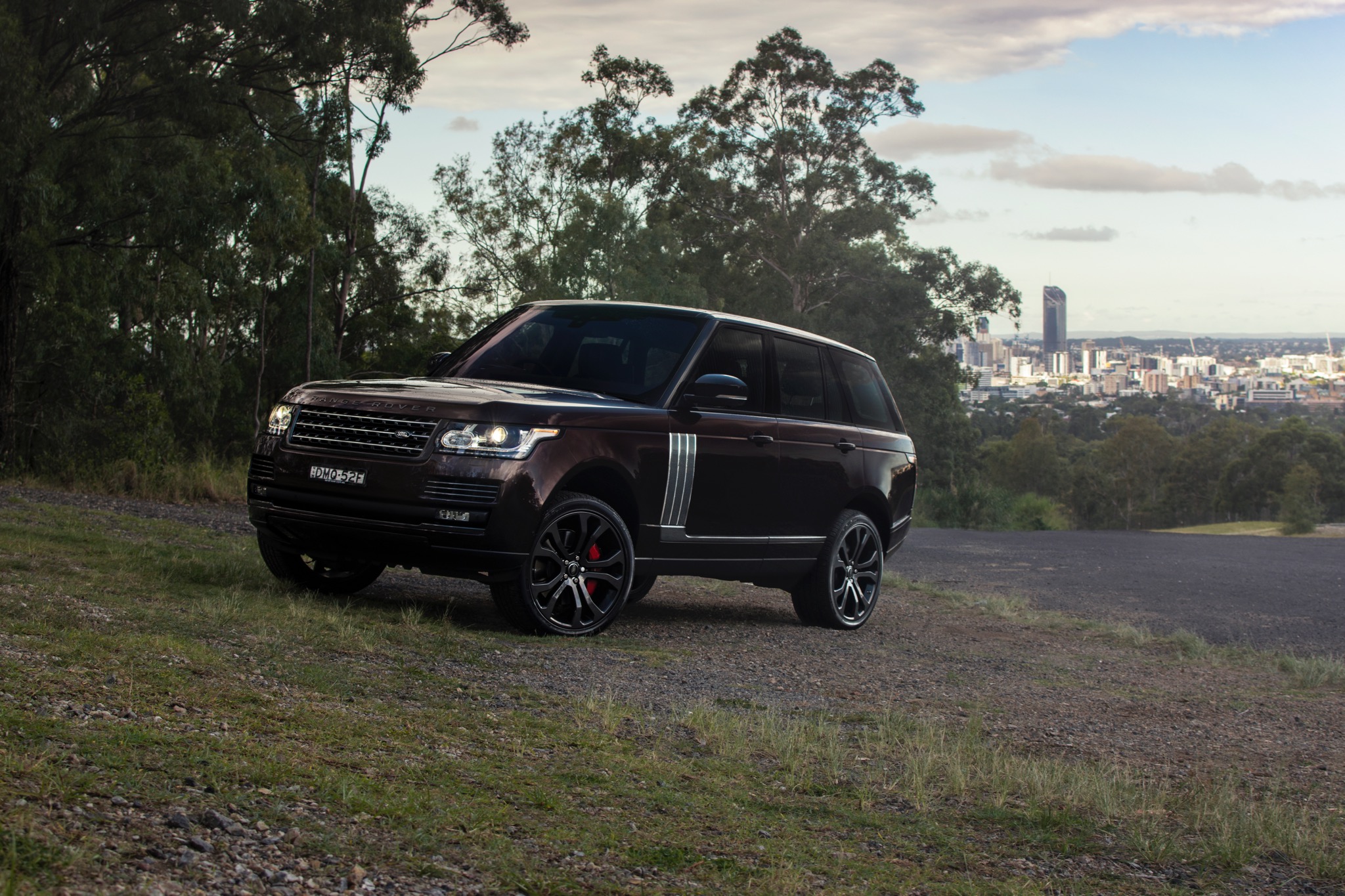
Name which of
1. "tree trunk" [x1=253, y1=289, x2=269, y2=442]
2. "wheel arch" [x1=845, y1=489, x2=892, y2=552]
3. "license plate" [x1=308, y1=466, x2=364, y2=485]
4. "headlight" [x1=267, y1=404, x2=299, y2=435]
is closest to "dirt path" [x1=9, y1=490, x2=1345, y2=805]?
"wheel arch" [x1=845, y1=489, x2=892, y2=552]

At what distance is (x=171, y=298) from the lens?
2636cm

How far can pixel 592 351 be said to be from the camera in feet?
25.4

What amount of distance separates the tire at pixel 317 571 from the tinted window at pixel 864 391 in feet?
11.3

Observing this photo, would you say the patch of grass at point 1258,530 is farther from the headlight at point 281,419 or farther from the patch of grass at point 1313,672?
the headlight at point 281,419

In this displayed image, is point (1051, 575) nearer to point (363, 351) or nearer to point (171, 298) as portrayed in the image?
point (171, 298)

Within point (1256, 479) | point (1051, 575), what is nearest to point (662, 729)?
point (1051, 575)

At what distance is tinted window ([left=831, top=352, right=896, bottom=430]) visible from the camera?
922 cm

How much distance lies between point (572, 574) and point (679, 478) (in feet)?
3.05

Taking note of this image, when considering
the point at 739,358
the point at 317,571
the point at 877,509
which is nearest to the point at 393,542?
the point at 317,571

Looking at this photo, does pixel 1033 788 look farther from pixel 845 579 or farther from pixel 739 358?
pixel 845 579

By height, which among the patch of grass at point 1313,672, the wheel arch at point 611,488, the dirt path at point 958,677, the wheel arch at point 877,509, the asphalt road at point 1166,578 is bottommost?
the asphalt road at point 1166,578

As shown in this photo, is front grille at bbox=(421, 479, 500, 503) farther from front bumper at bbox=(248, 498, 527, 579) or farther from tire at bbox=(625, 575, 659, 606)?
tire at bbox=(625, 575, 659, 606)

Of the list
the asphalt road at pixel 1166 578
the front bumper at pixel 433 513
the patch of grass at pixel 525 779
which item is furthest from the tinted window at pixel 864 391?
the patch of grass at pixel 525 779

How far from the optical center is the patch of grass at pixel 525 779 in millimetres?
3107
